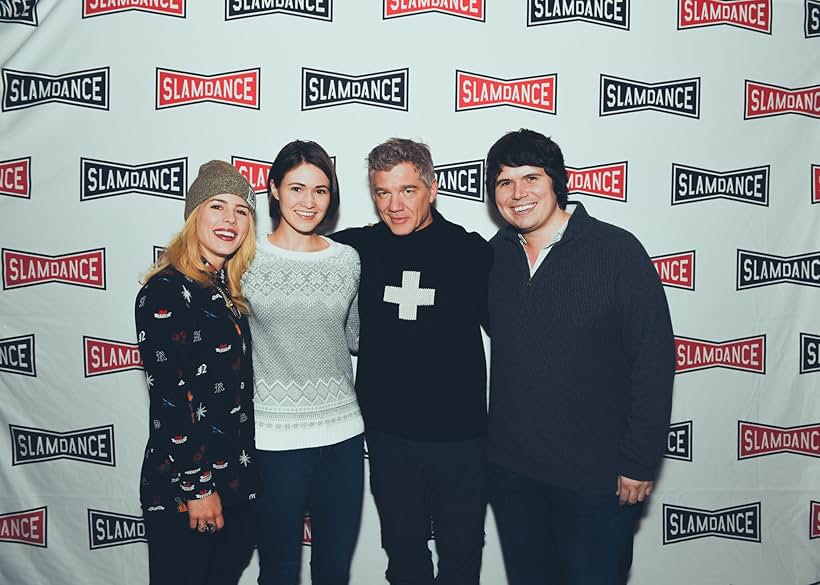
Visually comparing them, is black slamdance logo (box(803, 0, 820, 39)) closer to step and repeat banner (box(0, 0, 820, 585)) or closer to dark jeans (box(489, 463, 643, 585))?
step and repeat banner (box(0, 0, 820, 585))

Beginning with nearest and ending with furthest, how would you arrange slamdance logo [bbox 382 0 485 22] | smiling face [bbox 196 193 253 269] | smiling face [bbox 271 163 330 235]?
1. smiling face [bbox 196 193 253 269]
2. smiling face [bbox 271 163 330 235]
3. slamdance logo [bbox 382 0 485 22]

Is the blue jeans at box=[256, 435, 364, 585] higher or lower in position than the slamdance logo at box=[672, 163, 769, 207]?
lower

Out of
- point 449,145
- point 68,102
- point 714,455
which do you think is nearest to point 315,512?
point 449,145

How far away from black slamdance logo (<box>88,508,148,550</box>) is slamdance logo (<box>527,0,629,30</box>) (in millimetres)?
2225

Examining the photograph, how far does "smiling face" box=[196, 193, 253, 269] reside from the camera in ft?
4.19

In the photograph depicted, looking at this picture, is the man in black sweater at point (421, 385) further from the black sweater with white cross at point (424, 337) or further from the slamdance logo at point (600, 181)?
the slamdance logo at point (600, 181)

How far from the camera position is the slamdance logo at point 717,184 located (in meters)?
1.90

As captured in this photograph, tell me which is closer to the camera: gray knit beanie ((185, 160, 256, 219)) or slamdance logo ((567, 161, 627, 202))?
gray knit beanie ((185, 160, 256, 219))

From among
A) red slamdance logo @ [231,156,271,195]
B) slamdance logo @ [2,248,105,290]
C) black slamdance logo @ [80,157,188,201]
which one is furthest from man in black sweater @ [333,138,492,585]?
slamdance logo @ [2,248,105,290]

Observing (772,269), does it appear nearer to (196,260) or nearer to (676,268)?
(676,268)

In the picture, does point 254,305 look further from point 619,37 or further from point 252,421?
point 619,37

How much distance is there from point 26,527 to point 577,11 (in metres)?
2.62

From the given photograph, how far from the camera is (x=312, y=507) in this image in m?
1.46

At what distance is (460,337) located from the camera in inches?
58.2
